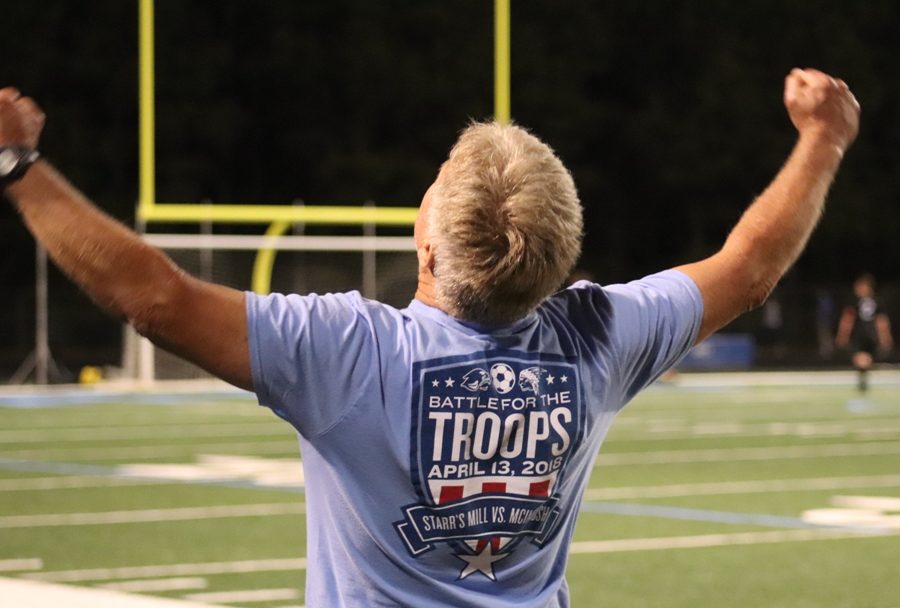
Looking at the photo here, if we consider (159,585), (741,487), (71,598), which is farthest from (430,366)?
(741,487)

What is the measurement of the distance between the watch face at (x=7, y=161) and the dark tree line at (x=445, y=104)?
1265 inches

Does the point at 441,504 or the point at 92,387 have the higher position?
the point at 441,504

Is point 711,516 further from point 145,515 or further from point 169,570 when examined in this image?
point 169,570

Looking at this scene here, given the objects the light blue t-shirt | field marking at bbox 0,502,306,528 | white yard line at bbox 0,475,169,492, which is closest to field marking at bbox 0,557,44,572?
field marking at bbox 0,502,306,528

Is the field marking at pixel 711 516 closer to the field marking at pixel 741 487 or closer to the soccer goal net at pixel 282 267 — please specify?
the field marking at pixel 741 487

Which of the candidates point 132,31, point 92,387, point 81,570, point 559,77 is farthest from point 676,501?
point 559,77

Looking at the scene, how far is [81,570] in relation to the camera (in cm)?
789

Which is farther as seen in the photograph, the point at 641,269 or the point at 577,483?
the point at 641,269

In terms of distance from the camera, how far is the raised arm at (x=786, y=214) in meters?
2.70

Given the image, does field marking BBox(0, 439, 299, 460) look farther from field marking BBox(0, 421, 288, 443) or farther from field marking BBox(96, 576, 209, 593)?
field marking BBox(96, 576, 209, 593)

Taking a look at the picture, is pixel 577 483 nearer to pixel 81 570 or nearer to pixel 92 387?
pixel 81 570

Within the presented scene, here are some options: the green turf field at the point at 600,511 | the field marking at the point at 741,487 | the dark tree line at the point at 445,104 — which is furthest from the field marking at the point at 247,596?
the dark tree line at the point at 445,104

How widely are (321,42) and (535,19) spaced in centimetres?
621

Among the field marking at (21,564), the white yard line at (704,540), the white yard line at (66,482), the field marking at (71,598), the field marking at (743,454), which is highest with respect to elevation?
the field marking at (71,598)
